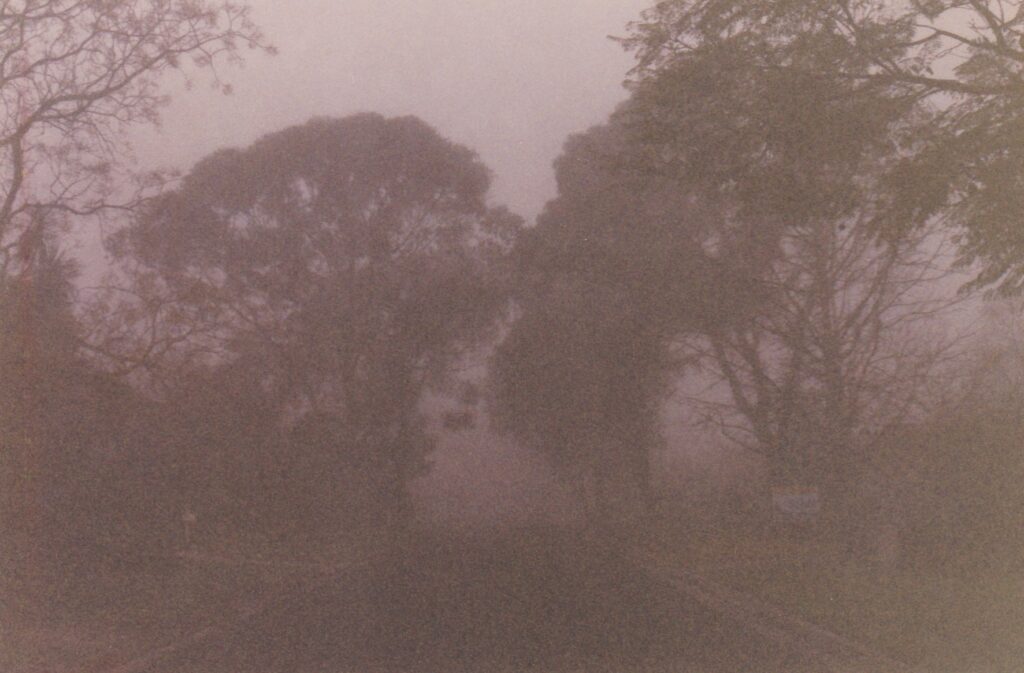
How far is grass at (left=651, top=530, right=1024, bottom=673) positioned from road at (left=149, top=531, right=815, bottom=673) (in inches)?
40.7

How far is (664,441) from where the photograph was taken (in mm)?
35438

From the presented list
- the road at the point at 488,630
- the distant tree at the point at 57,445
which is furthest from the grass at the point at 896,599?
the distant tree at the point at 57,445

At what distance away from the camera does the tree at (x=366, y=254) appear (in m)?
37.0

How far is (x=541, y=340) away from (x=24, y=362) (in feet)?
67.6

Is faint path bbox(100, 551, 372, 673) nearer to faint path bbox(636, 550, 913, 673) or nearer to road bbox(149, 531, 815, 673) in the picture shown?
road bbox(149, 531, 815, 673)

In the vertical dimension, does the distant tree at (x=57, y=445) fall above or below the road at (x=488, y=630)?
above

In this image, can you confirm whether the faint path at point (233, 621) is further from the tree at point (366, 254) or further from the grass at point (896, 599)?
the tree at point (366, 254)

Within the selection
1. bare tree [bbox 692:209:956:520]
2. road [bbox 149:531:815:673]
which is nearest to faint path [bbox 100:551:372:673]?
road [bbox 149:531:815:673]

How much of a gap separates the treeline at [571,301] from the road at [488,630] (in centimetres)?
402

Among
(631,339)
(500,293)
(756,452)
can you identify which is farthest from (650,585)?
(500,293)

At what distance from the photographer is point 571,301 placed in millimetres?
33406

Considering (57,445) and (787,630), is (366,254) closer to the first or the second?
(57,445)

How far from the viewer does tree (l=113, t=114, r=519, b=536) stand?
3703 cm

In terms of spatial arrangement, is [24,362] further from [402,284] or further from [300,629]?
[402,284]
